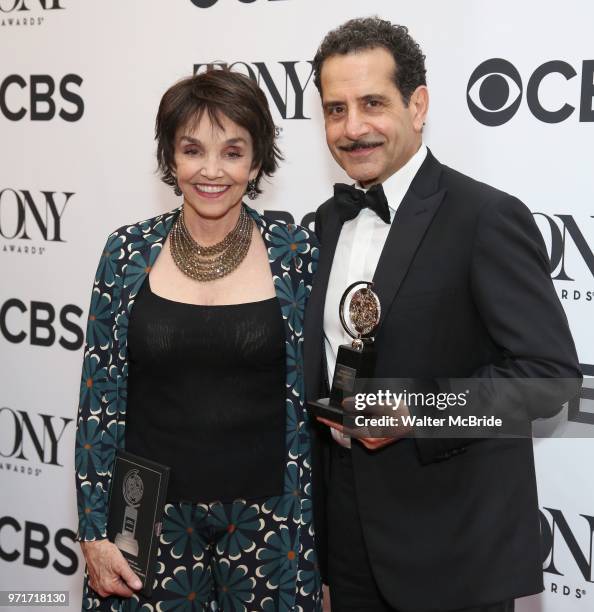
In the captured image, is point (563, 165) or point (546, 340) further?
point (563, 165)

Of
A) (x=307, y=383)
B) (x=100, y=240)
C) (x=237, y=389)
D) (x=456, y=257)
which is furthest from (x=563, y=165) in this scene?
(x=100, y=240)

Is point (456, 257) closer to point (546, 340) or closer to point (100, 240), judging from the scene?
point (546, 340)

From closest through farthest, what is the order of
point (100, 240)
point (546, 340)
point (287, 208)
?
point (546, 340), point (287, 208), point (100, 240)

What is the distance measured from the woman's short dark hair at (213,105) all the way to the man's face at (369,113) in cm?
16

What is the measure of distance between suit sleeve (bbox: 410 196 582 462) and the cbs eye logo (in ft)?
2.57

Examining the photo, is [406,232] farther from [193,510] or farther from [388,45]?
[193,510]

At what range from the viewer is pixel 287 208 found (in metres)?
2.66

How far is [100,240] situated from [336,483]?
1471 millimetres

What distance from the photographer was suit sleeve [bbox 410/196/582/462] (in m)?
1.55

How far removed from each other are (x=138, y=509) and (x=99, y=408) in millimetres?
252

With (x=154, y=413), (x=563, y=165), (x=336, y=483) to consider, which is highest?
(x=563, y=165)

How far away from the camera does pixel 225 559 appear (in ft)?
5.92

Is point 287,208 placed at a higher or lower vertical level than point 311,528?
higher

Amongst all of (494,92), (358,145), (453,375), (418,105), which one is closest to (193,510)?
(453,375)
